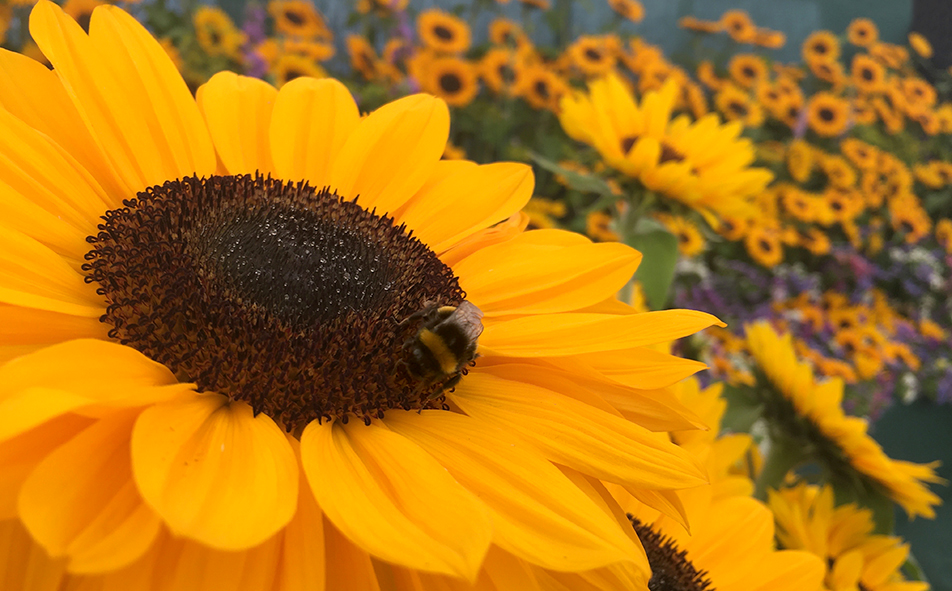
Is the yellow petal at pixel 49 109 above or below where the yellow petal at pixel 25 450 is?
above

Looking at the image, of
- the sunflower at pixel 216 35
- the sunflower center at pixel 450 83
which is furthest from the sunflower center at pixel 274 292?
the sunflower center at pixel 450 83

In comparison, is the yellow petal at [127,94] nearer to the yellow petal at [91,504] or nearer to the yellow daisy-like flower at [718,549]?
the yellow petal at [91,504]

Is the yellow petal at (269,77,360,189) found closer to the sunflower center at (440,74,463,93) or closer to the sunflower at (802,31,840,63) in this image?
the sunflower center at (440,74,463,93)

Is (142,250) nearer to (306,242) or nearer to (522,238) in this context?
(306,242)

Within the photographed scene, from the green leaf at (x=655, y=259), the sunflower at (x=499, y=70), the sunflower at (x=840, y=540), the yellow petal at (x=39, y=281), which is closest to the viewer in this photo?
the yellow petal at (x=39, y=281)

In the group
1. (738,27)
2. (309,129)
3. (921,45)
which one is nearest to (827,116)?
(738,27)

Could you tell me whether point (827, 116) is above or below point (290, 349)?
below

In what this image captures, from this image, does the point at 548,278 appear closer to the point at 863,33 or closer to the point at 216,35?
the point at 216,35

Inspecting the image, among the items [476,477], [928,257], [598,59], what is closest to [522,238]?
[476,477]
